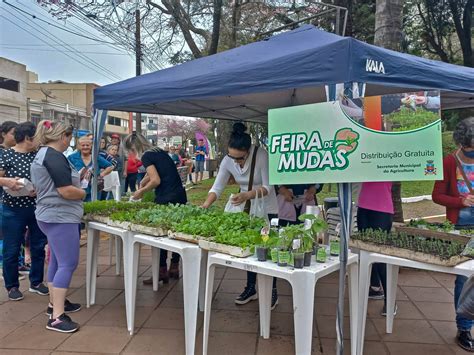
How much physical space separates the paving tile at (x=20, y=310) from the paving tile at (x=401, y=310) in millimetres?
2951

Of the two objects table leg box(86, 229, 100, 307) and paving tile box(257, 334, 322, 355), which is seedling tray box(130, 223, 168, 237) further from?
paving tile box(257, 334, 322, 355)

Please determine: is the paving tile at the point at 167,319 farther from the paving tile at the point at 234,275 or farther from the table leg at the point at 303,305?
the table leg at the point at 303,305

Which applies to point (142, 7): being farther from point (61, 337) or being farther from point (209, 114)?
point (61, 337)

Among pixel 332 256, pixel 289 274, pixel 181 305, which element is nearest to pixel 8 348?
pixel 181 305

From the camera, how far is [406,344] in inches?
118

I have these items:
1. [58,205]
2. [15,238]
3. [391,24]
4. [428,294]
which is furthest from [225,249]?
[391,24]

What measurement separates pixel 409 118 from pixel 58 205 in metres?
2.52

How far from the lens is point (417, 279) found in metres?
4.55

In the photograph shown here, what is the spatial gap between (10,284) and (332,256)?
122 inches

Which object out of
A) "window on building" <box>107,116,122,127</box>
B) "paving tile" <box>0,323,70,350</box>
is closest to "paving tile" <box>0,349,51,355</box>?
"paving tile" <box>0,323,70,350</box>

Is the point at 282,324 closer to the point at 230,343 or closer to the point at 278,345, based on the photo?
the point at 278,345

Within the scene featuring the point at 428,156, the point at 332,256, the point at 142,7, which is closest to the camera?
the point at 428,156

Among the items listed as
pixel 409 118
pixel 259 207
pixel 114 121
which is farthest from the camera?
pixel 114 121

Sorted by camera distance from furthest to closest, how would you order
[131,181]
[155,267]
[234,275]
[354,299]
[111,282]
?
[131,181], [234,275], [111,282], [155,267], [354,299]
